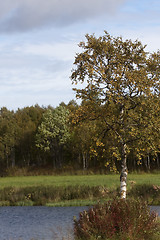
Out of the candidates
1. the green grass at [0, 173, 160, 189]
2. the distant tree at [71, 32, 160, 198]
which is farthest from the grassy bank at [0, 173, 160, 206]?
the distant tree at [71, 32, 160, 198]

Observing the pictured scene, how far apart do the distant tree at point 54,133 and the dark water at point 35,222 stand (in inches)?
2027

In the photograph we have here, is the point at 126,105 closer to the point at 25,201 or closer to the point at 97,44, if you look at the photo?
the point at 97,44

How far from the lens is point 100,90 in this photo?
2362cm

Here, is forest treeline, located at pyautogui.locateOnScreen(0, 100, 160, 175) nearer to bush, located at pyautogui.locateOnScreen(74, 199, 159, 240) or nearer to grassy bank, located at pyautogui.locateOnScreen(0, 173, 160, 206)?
grassy bank, located at pyautogui.locateOnScreen(0, 173, 160, 206)

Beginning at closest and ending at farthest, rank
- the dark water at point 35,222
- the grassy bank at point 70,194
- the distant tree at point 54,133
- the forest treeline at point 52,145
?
the dark water at point 35,222
the grassy bank at point 70,194
the forest treeline at point 52,145
the distant tree at point 54,133

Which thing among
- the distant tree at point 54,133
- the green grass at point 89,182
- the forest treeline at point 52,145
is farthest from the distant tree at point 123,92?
the distant tree at point 54,133

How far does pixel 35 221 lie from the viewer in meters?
28.8

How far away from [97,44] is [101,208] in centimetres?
1256

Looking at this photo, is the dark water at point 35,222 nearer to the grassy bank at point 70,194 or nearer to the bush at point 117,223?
the grassy bank at point 70,194

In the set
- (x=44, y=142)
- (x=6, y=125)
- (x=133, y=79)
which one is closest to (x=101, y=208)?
(x=133, y=79)

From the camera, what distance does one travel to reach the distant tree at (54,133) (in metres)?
87.5

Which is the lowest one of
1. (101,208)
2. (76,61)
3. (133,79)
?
(101,208)

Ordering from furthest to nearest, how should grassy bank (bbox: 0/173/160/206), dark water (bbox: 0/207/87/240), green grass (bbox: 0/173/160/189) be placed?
green grass (bbox: 0/173/160/189) → grassy bank (bbox: 0/173/160/206) → dark water (bbox: 0/207/87/240)

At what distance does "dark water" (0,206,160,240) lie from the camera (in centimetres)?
2259
